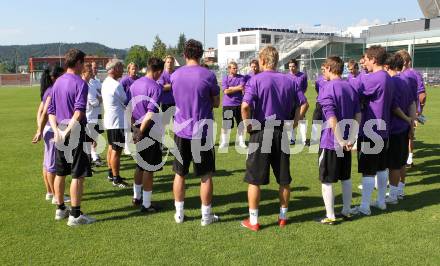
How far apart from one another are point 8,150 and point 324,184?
862cm

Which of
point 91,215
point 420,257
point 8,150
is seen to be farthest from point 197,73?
point 8,150

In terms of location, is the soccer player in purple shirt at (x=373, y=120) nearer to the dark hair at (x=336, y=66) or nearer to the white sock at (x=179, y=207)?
the dark hair at (x=336, y=66)

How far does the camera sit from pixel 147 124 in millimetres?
5777

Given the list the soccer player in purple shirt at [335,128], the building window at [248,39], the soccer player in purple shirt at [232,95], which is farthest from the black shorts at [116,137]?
the building window at [248,39]

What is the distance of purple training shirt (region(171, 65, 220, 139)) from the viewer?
5.14 m

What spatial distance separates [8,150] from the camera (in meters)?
10.7

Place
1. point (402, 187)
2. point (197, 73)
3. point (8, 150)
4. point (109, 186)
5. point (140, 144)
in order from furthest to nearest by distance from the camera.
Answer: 1. point (8, 150)
2. point (109, 186)
3. point (402, 187)
4. point (140, 144)
5. point (197, 73)

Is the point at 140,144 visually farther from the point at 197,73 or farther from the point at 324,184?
the point at 324,184

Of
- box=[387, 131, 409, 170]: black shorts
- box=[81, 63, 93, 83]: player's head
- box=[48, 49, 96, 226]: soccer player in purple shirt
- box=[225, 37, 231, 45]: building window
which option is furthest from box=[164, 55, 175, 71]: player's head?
box=[225, 37, 231, 45]: building window

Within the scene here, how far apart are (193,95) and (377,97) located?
2545 mm

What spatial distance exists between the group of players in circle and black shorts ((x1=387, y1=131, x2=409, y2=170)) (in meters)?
0.01

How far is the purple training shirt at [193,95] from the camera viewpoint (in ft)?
16.9

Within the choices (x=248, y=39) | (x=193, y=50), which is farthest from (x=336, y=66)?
(x=248, y=39)

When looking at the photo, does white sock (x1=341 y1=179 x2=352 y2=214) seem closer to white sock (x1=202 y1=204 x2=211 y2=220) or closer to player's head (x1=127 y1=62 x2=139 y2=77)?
white sock (x1=202 y1=204 x2=211 y2=220)
